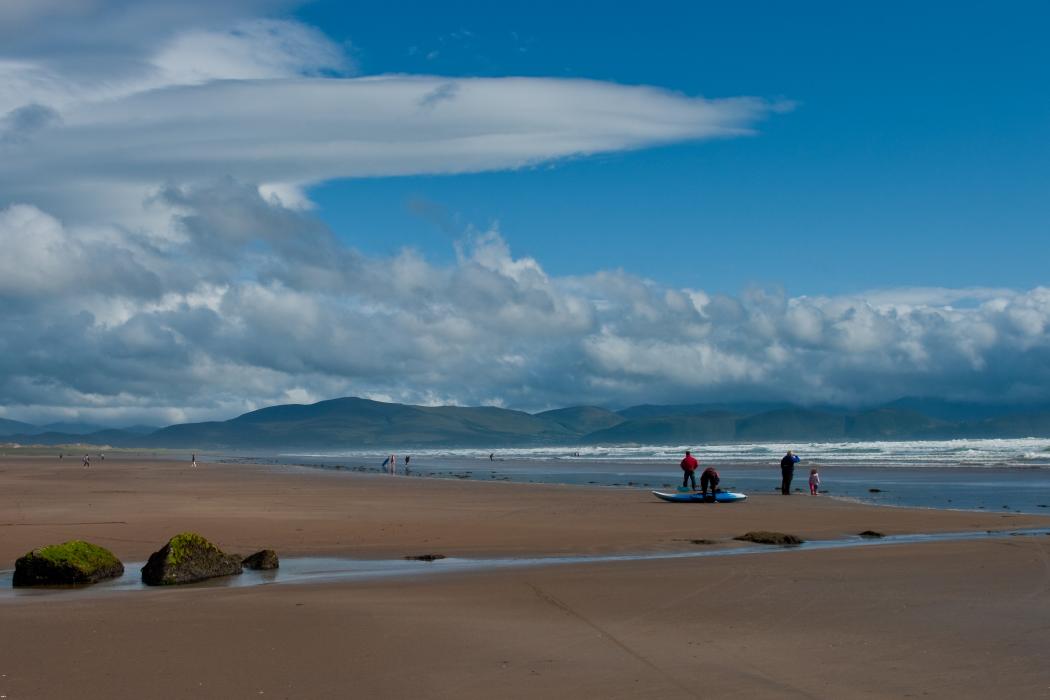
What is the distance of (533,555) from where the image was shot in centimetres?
1800

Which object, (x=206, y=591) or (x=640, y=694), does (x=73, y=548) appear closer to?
(x=206, y=591)

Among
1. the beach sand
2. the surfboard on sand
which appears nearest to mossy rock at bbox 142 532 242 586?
the beach sand

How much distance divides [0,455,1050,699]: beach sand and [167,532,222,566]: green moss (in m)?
0.92

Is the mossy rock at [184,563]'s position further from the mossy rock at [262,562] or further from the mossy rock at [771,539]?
the mossy rock at [771,539]

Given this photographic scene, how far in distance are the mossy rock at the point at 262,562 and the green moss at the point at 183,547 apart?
3.46ft

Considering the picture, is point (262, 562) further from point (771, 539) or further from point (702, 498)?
point (702, 498)

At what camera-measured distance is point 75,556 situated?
13938 mm

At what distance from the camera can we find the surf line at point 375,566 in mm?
13695

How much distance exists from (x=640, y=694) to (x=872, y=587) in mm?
6795

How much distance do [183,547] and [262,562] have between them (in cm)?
163

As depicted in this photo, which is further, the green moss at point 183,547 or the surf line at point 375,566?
the green moss at point 183,547

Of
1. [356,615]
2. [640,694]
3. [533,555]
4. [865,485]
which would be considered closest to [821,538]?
[533,555]

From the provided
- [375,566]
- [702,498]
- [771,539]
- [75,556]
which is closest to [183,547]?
[75,556]

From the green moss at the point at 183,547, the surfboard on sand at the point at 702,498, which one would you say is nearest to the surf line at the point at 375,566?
the green moss at the point at 183,547
